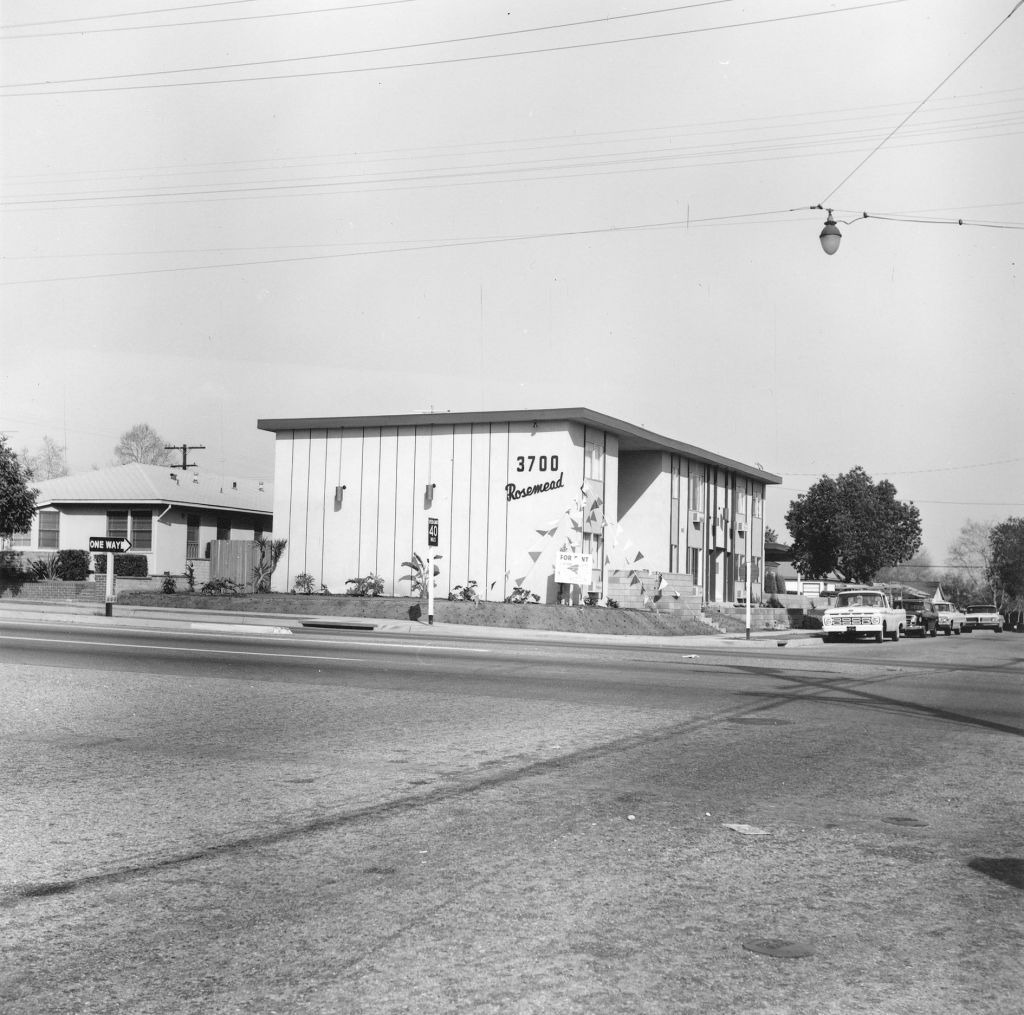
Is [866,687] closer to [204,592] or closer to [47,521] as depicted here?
[204,592]

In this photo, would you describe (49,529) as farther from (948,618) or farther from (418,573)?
(948,618)

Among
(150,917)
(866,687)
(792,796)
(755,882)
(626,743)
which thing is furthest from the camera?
(866,687)

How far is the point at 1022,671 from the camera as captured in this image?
867 inches

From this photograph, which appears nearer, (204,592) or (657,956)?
(657,956)

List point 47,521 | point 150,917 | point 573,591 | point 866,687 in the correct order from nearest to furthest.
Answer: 1. point 150,917
2. point 866,687
3. point 573,591
4. point 47,521

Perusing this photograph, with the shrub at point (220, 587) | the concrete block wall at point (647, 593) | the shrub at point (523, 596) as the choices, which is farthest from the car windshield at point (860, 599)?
the shrub at point (220, 587)

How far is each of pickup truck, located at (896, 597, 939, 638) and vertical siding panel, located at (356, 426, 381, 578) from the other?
20640 millimetres

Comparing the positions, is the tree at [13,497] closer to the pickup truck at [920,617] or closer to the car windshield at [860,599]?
the car windshield at [860,599]

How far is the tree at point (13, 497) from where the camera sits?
135 ft

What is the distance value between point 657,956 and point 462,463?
34515 millimetres

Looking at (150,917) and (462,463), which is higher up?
(462,463)

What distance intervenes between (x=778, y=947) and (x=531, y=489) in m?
33.3

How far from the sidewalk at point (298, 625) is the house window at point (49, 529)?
8.10m

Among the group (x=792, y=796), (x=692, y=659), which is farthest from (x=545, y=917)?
(x=692, y=659)
